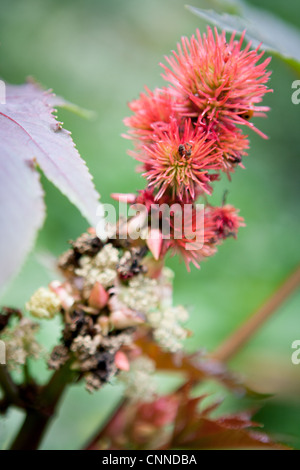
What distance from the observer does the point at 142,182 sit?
1233mm

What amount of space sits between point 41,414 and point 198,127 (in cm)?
34

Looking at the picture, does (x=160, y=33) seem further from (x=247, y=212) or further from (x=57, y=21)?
(x=247, y=212)

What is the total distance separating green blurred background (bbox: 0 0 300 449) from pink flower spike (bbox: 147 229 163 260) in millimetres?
438

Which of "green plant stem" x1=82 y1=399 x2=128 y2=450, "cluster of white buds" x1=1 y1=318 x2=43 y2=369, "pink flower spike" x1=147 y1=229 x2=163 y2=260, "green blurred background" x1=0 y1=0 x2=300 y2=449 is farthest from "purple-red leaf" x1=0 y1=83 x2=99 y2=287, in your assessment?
"green blurred background" x1=0 y1=0 x2=300 y2=449

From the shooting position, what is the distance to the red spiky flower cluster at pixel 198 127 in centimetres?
40

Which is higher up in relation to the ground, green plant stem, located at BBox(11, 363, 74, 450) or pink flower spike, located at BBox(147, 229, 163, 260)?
pink flower spike, located at BBox(147, 229, 163, 260)

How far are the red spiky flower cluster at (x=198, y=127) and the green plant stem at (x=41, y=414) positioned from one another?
0.18 metres

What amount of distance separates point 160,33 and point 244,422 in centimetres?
146

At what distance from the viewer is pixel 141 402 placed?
61 centimetres

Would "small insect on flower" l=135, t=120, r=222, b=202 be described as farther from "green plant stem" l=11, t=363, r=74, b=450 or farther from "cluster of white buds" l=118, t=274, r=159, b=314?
"green plant stem" l=11, t=363, r=74, b=450

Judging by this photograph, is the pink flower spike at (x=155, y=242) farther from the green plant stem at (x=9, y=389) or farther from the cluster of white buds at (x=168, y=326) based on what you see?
the green plant stem at (x=9, y=389)

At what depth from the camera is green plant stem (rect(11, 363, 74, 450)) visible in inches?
19.2

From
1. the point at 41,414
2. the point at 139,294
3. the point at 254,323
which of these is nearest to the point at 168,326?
the point at 139,294

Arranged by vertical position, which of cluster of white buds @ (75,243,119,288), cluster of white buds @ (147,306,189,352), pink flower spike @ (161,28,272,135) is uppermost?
pink flower spike @ (161,28,272,135)
